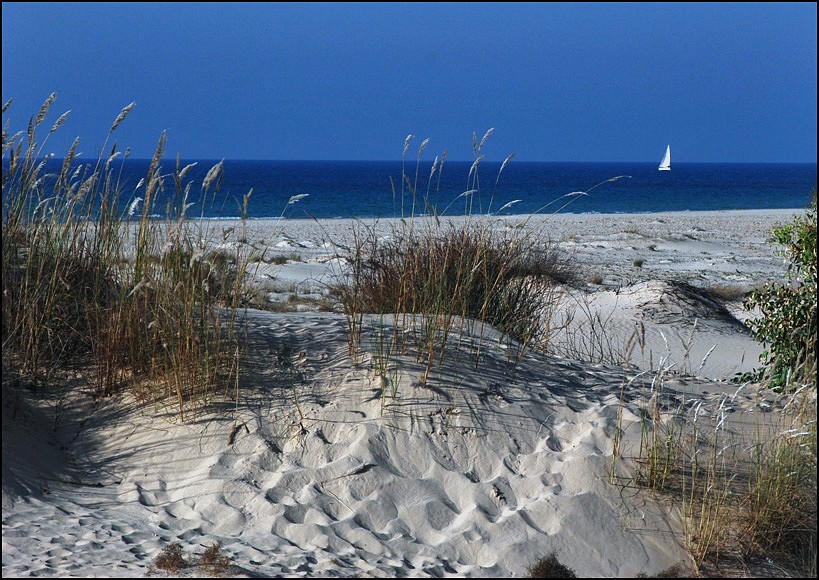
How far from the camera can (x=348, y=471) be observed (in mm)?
3902

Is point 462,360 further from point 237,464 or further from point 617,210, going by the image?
point 617,210

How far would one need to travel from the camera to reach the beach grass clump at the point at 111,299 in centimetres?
438

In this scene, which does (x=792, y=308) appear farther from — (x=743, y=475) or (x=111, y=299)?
(x=111, y=299)

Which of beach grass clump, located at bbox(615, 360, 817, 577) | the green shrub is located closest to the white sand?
beach grass clump, located at bbox(615, 360, 817, 577)

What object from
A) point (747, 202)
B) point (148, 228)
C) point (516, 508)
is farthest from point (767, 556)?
point (747, 202)

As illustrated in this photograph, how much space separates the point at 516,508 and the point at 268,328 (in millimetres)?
2197

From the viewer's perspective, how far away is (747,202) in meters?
45.5

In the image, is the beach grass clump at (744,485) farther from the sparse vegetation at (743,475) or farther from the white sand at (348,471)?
the white sand at (348,471)

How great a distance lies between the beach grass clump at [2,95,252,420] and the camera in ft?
14.4

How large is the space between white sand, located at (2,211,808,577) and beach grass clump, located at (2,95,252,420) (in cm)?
19

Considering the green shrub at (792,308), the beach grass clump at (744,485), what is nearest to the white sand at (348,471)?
the beach grass clump at (744,485)

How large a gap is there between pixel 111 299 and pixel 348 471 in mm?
1950

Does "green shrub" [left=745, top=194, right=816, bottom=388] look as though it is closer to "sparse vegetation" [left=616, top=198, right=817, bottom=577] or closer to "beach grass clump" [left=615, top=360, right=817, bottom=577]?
"sparse vegetation" [left=616, top=198, right=817, bottom=577]

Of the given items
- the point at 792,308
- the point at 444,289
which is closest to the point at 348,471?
the point at 444,289
